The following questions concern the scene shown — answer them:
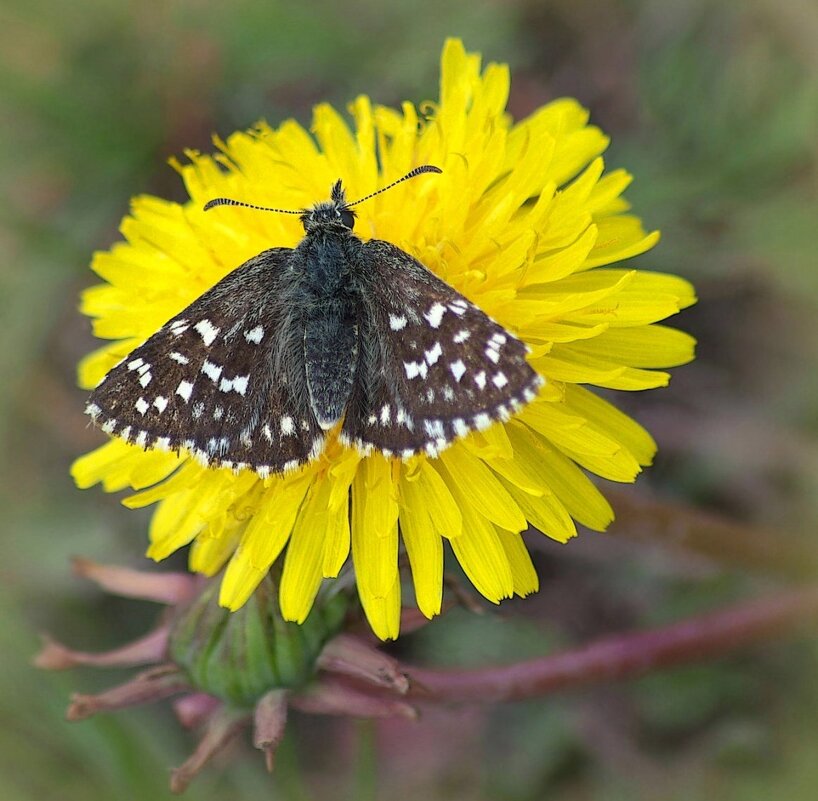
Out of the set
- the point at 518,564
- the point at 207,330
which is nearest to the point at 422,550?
the point at 518,564

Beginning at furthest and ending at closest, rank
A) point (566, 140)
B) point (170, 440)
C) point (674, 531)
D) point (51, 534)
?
point (51, 534) → point (674, 531) → point (566, 140) → point (170, 440)

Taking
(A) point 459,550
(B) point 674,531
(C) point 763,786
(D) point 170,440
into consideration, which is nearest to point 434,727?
(C) point 763,786

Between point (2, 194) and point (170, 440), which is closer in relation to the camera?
point (170, 440)

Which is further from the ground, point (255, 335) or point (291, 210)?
point (291, 210)

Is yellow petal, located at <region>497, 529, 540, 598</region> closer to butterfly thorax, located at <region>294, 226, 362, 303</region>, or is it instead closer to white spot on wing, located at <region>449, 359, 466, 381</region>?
white spot on wing, located at <region>449, 359, 466, 381</region>

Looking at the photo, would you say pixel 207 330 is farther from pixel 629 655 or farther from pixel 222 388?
pixel 629 655

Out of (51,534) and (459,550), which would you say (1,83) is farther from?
(459,550)

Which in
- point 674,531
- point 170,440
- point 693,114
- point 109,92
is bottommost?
point 674,531
